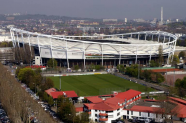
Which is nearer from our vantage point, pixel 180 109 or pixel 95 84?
pixel 180 109

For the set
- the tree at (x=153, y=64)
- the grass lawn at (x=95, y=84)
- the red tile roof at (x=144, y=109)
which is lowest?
the grass lawn at (x=95, y=84)

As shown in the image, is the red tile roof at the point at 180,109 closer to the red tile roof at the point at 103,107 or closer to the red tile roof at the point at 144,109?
the red tile roof at the point at 144,109

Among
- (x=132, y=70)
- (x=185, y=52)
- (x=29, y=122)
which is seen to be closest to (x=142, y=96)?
(x=132, y=70)

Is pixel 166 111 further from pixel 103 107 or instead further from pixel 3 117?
pixel 3 117

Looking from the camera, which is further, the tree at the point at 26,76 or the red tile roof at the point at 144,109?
the tree at the point at 26,76

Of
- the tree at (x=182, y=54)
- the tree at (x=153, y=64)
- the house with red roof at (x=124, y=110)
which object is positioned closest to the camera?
the house with red roof at (x=124, y=110)

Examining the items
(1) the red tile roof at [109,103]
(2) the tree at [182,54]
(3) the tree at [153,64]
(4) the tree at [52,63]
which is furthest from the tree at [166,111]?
(2) the tree at [182,54]

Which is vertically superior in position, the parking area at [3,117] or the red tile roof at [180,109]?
the red tile roof at [180,109]

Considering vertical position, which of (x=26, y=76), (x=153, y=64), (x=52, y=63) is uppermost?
(x=26, y=76)

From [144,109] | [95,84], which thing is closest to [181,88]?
[144,109]

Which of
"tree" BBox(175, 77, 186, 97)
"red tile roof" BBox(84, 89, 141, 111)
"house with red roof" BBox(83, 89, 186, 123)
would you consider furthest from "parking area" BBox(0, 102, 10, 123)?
"tree" BBox(175, 77, 186, 97)
